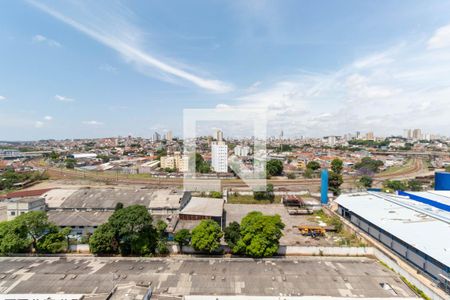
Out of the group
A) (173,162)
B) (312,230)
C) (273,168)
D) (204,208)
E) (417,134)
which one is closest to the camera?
(312,230)

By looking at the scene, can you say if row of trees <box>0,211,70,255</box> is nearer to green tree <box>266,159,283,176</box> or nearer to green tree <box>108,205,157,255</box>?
green tree <box>108,205,157,255</box>

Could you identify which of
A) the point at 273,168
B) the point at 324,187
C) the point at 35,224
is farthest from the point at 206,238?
the point at 273,168

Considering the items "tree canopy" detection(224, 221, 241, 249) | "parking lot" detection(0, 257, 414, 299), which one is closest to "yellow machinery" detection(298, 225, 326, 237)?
"parking lot" detection(0, 257, 414, 299)

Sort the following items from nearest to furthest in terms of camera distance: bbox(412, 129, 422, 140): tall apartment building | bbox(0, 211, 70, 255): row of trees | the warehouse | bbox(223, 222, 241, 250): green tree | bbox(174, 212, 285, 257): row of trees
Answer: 1. the warehouse
2. bbox(0, 211, 70, 255): row of trees
3. bbox(174, 212, 285, 257): row of trees
4. bbox(223, 222, 241, 250): green tree
5. bbox(412, 129, 422, 140): tall apartment building

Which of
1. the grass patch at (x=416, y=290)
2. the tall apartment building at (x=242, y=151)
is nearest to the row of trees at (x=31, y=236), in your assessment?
the grass patch at (x=416, y=290)

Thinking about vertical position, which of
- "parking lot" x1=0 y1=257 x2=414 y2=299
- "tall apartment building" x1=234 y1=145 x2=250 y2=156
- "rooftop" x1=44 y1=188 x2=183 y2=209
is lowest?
"parking lot" x1=0 y1=257 x2=414 y2=299

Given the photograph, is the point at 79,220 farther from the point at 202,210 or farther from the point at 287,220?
the point at 287,220
